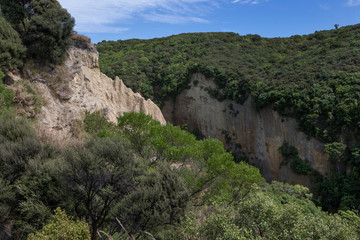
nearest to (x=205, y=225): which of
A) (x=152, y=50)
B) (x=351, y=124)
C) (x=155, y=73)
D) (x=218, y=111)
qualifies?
(x=351, y=124)

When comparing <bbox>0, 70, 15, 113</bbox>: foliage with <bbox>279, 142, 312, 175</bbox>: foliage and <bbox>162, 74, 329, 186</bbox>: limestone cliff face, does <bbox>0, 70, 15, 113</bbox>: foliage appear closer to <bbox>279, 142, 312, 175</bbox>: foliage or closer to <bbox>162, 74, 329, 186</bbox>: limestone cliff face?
<bbox>162, 74, 329, 186</bbox>: limestone cliff face

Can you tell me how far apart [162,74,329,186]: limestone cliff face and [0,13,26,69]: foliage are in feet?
81.0

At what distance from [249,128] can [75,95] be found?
71.5ft

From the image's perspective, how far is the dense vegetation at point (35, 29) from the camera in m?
19.4

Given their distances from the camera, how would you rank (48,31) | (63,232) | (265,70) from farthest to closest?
1. (265,70)
2. (48,31)
3. (63,232)

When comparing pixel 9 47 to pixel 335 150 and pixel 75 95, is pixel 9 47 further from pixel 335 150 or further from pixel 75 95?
pixel 335 150

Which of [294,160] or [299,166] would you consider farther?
[294,160]

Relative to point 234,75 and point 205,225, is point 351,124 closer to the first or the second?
point 234,75

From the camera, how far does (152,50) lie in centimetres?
5166

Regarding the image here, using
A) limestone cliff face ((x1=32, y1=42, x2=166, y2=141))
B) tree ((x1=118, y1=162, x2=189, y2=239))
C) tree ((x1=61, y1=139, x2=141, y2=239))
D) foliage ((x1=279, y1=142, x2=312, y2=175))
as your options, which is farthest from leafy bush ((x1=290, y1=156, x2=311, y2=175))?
tree ((x1=61, y1=139, x2=141, y2=239))

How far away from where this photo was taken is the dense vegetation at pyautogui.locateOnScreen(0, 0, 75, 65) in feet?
63.8

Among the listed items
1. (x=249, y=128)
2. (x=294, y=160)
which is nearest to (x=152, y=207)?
(x=294, y=160)

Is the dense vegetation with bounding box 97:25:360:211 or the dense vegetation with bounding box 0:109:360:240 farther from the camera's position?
the dense vegetation with bounding box 97:25:360:211

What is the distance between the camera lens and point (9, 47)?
18562 mm
